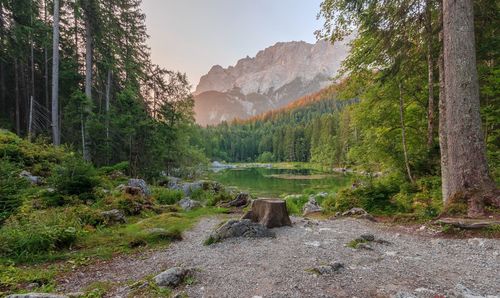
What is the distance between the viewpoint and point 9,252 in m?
4.43

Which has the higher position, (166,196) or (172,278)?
(172,278)

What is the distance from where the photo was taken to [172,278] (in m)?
3.41

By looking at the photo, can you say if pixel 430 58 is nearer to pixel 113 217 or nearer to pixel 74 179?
pixel 113 217

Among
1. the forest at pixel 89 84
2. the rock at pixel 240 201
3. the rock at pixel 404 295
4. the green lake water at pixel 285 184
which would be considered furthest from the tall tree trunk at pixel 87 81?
the rock at pixel 404 295

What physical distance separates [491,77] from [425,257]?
24.9ft

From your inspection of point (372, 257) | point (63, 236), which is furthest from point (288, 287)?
point (63, 236)

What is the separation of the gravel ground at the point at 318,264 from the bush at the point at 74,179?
4.59 meters

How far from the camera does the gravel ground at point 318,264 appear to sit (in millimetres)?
3064

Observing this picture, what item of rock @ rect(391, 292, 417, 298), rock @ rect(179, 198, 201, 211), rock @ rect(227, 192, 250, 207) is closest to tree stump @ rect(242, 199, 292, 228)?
rock @ rect(391, 292, 417, 298)

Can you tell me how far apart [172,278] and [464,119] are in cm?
661

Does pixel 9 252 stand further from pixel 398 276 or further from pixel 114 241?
pixel 398 276

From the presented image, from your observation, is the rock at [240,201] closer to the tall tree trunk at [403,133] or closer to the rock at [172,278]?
the tall tree trunk at [403,133]

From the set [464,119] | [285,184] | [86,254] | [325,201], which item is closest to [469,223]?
[464,119]

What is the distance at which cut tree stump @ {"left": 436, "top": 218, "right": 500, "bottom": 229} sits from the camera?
505 centimetres
